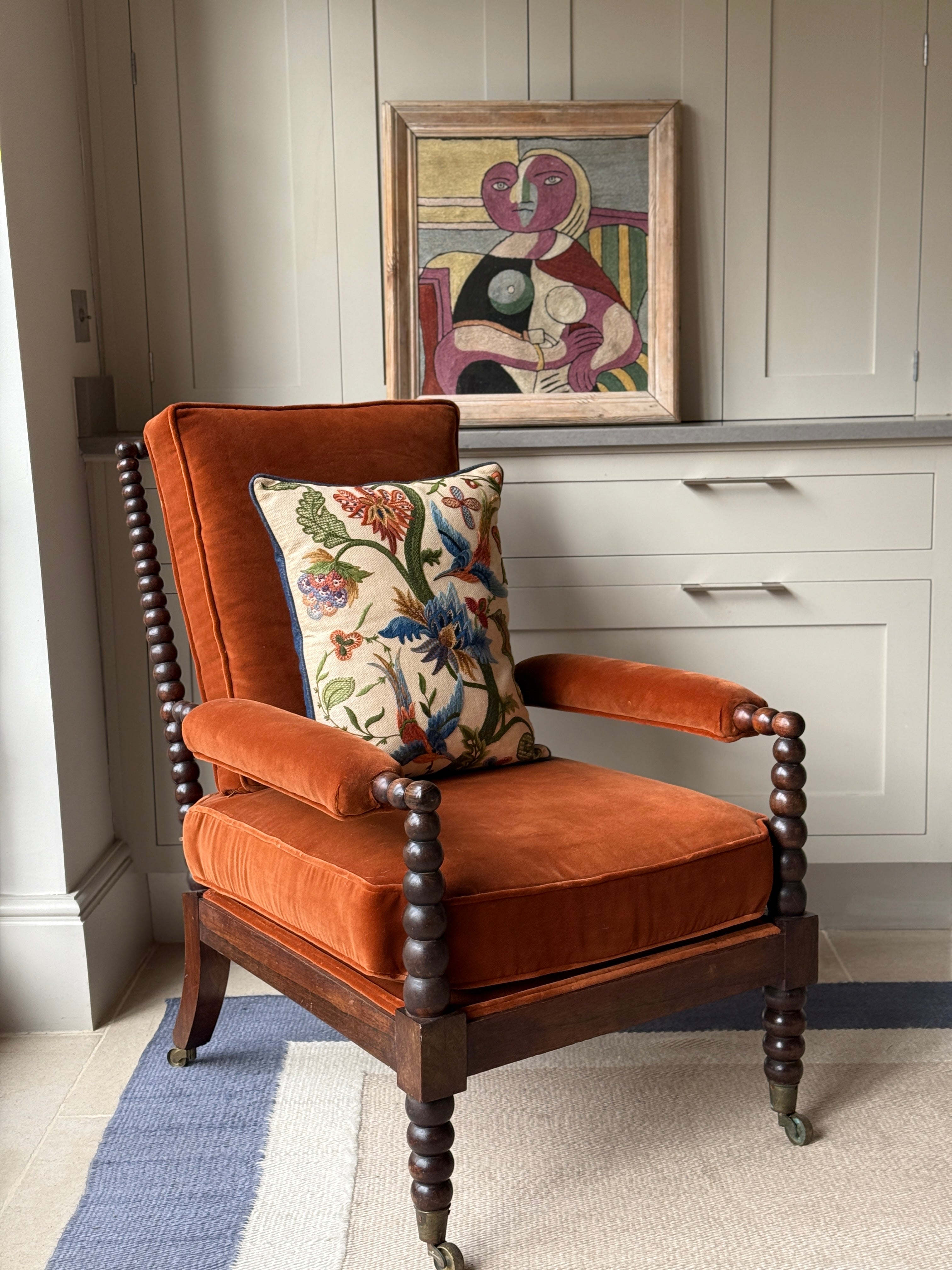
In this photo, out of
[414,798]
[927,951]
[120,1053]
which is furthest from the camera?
[927,951]


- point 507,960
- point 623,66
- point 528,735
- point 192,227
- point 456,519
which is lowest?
point 507,960

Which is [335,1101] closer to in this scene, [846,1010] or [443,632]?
[443,632]

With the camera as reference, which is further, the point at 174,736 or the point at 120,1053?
the point at 120,1053

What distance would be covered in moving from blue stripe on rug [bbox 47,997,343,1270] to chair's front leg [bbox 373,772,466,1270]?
0.87ft

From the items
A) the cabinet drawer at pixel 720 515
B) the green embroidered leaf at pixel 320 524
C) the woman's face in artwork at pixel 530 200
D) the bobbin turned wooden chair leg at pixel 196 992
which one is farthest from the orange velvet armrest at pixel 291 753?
the woman's face in artwork at pixel 530 200

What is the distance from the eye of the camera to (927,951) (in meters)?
2.28

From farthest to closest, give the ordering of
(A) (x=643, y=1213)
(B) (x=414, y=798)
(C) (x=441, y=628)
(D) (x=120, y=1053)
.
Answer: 1. (D) (x=120, y=1053)
2. (C) (x=441, y=628)
3. (A) (x=643, y=1213)
4. (B) (x=414, y=798)

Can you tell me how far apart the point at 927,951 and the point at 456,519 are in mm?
1301

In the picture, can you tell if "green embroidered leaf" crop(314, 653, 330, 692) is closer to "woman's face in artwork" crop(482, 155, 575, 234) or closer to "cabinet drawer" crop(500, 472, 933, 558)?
"cabinet drawer" crop(500, 472, 933, 558)

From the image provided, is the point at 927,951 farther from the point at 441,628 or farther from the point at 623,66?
the point at 623,66

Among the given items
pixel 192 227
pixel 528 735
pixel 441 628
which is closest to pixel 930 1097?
pixel 528 735

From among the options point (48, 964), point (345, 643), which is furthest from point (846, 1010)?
point (48, 964)

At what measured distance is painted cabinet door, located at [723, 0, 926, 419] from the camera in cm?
232

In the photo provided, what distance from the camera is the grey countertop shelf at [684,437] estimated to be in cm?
216
